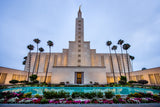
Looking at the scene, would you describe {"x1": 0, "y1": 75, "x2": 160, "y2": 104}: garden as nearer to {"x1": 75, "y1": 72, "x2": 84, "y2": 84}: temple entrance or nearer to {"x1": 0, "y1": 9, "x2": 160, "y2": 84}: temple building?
{"x1": 0, "y1": 9, "x2": 160, "y2": 84}: temple building

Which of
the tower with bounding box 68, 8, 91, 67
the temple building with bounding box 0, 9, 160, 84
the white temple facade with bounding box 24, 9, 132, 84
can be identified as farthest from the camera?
the tower with bounding box 68, 8, 91, 67

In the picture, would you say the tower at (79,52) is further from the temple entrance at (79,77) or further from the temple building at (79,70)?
the temple entrance at (79,77)

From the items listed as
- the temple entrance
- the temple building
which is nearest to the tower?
the temple building

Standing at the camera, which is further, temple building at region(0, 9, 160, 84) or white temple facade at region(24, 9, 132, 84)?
white temple facade at region(24, 9, 132, 84)

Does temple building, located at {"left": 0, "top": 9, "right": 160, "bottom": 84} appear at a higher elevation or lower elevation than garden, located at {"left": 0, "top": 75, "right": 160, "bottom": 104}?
higher

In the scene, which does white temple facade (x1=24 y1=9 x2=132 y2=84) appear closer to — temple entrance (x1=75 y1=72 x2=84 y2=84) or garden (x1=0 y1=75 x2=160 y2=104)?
temple entrance (x1=75 y1=72 x2=84 y2=84)

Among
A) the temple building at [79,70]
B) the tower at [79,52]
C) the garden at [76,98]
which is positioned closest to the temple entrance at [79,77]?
the temple building at [79,70]

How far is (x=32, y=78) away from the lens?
73.3ft

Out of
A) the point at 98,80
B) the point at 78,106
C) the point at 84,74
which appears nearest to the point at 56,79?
the point at 84,74

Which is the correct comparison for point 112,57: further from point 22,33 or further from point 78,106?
point 22,33

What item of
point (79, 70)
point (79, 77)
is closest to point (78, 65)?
point (79, 70)

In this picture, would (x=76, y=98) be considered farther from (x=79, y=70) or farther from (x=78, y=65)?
(x=78, y=65)

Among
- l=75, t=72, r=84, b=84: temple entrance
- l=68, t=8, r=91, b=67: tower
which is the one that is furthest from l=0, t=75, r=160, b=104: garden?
l=68, t=8, r=91, b=67: tower

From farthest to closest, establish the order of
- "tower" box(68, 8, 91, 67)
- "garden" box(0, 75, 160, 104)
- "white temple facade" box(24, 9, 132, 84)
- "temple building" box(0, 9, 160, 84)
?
Result: "tower" box(68, 8, 91, 67)
"white temple facade" box(24, 9, 132, 84)
"temple building" box(0, 9, 160, 84)
"garden" box(0, 75, 160, 104)
